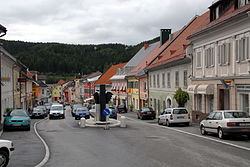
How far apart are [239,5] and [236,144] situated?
11767 millimetres

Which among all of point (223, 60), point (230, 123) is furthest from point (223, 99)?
point (230, 123)

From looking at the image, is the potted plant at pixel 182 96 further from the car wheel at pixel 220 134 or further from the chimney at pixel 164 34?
the chimney at pixel 164 34

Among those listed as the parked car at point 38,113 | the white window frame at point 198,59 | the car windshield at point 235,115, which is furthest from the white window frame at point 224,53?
the parked car at point 38,113

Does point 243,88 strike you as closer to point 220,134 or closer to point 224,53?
point 224,53

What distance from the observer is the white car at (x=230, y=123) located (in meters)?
17.8

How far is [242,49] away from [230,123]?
6892 mm

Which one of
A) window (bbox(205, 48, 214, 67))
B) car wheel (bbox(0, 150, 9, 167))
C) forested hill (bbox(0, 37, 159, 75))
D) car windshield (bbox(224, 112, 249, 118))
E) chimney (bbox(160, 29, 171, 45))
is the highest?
forested hill (bbox(0, 37, 159, 75))

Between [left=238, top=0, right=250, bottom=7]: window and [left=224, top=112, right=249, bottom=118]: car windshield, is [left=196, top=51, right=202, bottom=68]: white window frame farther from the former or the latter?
[left=224, top=112, right=249, bottom=118]: car windshield

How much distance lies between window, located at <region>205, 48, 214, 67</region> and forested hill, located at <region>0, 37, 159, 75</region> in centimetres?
12757

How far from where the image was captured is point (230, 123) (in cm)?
1786

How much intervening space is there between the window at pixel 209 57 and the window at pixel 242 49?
4466 mm

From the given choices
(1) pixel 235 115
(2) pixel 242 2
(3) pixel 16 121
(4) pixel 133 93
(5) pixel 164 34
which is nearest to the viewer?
(1) pixel 235 115

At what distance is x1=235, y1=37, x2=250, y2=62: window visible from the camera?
22.2m

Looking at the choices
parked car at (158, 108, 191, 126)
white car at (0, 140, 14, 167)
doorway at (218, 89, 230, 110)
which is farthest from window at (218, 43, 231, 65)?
white car at (0, 140, 14, 167)
